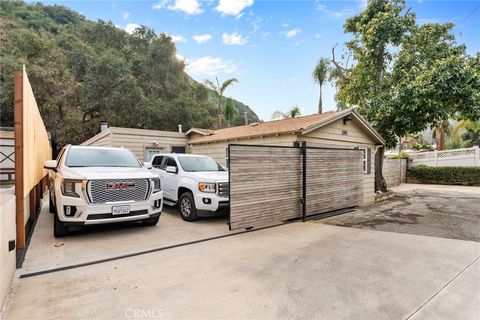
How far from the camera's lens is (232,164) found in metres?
5.61

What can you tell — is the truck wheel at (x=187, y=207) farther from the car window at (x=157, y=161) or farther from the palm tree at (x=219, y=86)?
the palm tree at (x=219, y=86)

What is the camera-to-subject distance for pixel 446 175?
18.1 m

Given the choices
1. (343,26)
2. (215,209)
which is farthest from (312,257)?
(343,26)

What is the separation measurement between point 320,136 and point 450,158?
1681 centimetres

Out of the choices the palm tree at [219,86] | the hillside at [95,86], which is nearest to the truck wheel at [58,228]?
the hillside at [95,86]

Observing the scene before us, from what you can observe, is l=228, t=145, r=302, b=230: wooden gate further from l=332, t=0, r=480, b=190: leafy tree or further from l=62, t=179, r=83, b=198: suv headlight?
l=332, t=0, r=480, b=190: leafy tree

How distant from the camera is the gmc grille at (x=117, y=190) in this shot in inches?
195

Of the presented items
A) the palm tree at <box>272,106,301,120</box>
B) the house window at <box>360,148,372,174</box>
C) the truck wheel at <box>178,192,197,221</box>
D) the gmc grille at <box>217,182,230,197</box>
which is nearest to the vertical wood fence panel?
the house window at <box>360,148,372,174</box>

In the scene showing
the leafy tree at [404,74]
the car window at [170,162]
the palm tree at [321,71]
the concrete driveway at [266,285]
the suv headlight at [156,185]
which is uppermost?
the palm tree at [321,71]

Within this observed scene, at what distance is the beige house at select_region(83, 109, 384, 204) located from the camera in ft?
28.4

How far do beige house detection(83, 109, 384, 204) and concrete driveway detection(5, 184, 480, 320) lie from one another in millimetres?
4282

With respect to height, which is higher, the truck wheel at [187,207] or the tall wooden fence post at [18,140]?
the tall wooden fence post at [18,140]

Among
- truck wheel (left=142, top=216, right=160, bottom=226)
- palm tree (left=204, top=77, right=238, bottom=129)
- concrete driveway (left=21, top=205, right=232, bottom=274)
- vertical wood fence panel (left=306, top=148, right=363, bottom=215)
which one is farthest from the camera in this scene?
palm tree (left=204, top=77, right=238, bottom=129)

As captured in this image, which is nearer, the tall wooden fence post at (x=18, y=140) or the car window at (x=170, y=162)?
the tall wooden fence post at (x=18, y=140)
